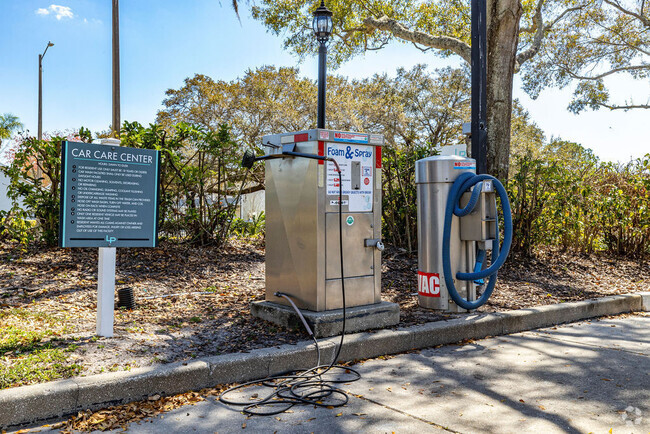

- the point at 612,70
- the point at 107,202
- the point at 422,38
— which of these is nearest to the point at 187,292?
the point at 107,202

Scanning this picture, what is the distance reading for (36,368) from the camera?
12.0 ft

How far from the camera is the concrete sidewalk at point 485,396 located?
3330 mm

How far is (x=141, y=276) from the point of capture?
7.17 metres

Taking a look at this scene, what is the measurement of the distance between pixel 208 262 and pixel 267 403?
4.62 m

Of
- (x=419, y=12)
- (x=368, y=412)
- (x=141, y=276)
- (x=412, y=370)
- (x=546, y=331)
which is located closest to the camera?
(x=368, y=412)

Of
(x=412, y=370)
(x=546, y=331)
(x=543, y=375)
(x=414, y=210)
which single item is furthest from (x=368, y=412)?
(x=414, y=210)

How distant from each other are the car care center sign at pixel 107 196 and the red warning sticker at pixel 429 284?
120 inches

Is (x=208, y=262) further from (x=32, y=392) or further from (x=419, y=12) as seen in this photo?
(x=419, y=12)

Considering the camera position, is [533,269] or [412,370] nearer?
[412,370]

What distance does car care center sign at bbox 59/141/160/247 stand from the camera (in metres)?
4.29

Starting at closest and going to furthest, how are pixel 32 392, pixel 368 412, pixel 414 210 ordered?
pixel 32 392
pixel 368 412
pixel 414 210

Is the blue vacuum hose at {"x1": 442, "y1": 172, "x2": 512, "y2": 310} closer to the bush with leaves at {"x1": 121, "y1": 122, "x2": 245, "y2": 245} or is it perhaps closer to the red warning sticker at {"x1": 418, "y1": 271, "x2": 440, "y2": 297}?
the red warning sticker at {"x1": 418, "y1": 271, "x2": 440, "y2": 297}

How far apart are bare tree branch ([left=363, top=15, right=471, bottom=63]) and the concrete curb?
23.8 ft

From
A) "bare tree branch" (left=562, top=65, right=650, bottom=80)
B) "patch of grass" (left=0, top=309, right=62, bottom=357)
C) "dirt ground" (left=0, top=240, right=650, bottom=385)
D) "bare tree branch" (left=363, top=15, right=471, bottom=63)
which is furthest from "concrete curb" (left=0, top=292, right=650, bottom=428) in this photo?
"bare tree branch" (left=562, top=65, right=650, bottom=80)
